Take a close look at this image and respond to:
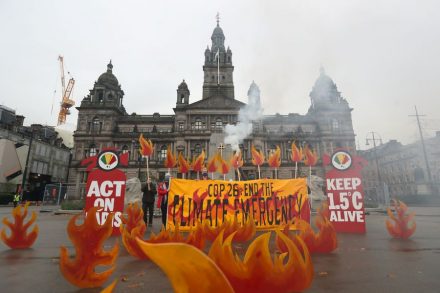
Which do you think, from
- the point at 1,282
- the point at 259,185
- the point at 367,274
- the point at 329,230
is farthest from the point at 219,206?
the point at 1,282

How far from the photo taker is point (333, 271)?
3.94 metres

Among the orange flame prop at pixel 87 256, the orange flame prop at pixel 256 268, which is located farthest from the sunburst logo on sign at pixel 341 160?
the orange flame prop at pixel 87 256

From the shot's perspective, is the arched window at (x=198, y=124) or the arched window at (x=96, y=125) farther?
the arched window at (x=96, y=125)

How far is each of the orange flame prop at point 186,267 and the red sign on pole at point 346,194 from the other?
301 inches

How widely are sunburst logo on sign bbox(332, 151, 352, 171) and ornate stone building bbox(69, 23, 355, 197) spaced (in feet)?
109

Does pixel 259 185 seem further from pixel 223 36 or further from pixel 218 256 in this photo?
pixel 223 36

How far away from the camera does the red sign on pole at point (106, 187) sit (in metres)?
7.23

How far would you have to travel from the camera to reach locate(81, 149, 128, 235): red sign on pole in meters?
7.23

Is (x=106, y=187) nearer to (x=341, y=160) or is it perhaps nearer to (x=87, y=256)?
(x=87, y=256)

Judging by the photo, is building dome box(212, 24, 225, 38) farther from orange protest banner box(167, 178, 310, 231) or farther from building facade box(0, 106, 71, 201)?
orange protest banner box(167, 178, 310, 231)

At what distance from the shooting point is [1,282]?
345cm

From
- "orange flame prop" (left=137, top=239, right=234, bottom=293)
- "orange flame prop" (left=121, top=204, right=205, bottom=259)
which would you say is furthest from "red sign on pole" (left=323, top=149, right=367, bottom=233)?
"orange flame prop" (left=137, top=239, right=234, bottom=293)

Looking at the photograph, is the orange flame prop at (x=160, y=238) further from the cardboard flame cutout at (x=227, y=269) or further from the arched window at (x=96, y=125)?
the arched window at (x=96, y=125)

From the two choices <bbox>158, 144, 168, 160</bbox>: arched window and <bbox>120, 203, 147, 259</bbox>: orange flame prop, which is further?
<bbox>158, 144, 168, 160</bbox>: arched window
